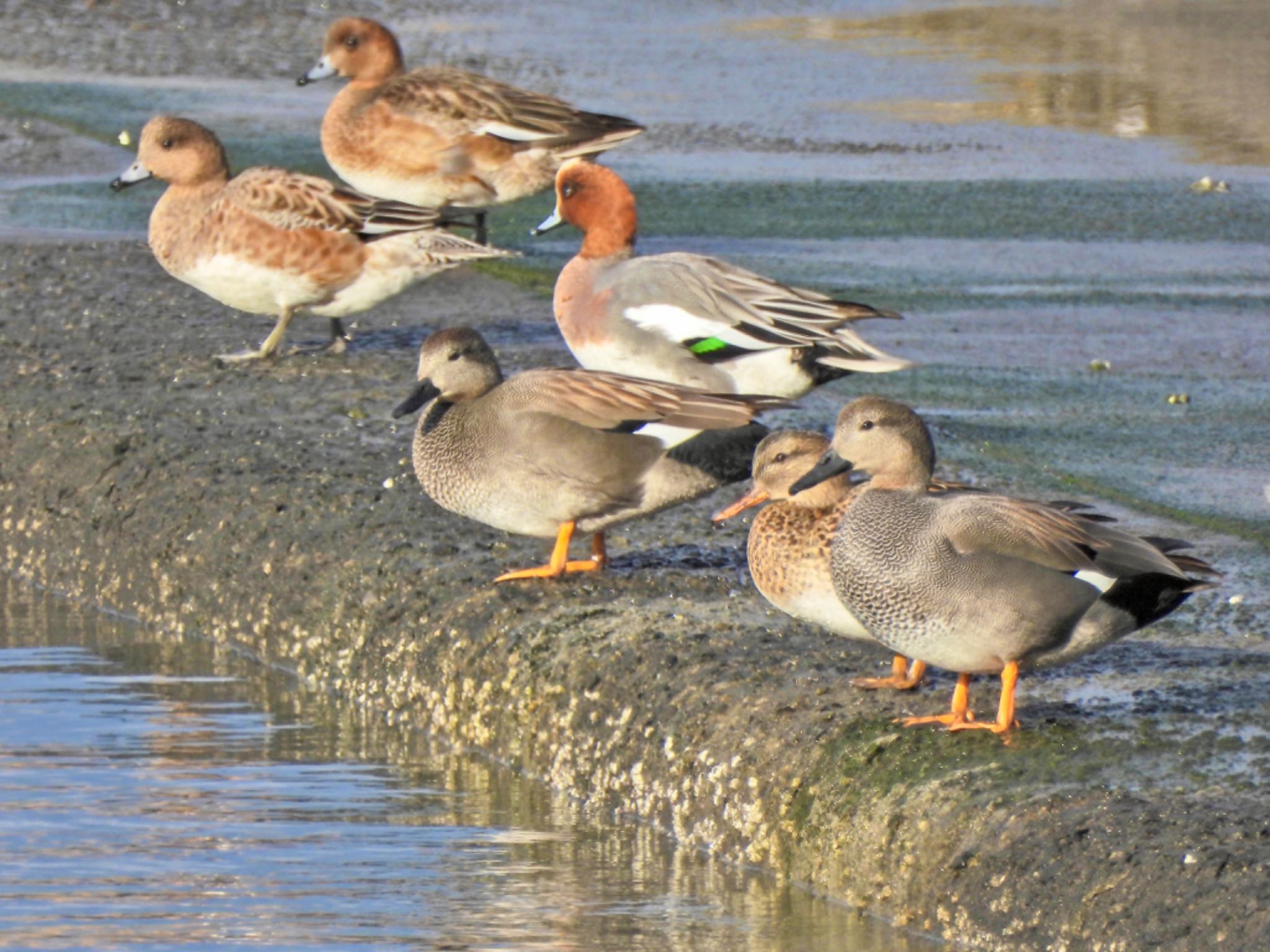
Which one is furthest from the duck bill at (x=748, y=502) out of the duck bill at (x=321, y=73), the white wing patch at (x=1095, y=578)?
the duck bill at (x=321, y=73)

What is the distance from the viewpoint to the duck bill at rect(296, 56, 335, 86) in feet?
38.4

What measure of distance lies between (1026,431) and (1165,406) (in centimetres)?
71

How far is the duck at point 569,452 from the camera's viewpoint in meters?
5.68

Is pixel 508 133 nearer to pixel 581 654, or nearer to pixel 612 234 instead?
pixel 612 234

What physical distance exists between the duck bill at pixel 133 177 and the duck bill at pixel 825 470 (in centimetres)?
453

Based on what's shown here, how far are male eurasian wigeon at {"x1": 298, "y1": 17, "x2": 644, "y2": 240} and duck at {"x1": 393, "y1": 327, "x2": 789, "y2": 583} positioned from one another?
16.8 ft

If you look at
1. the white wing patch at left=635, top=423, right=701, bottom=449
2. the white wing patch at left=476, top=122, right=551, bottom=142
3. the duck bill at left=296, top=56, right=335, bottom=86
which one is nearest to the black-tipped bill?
the white wing patch at left=476, top=122, right=551, bottom=142

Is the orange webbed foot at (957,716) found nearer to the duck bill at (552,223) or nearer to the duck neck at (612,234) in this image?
the duck neck at (612,234)

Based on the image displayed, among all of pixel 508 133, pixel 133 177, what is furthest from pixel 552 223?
pixel 508 133

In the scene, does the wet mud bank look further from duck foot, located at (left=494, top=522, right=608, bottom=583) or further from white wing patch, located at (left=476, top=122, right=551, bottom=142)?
white wing patch, located at (left=476, top=122, right=551, bottom=142)

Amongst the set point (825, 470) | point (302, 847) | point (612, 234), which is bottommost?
point (302, 847)

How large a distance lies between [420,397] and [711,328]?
4.94 feet

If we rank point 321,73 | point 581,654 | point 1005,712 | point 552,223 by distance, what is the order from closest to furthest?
point 1005,712
point 581,654
point 552,223
point 321,73

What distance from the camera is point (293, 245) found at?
822 centimetres
